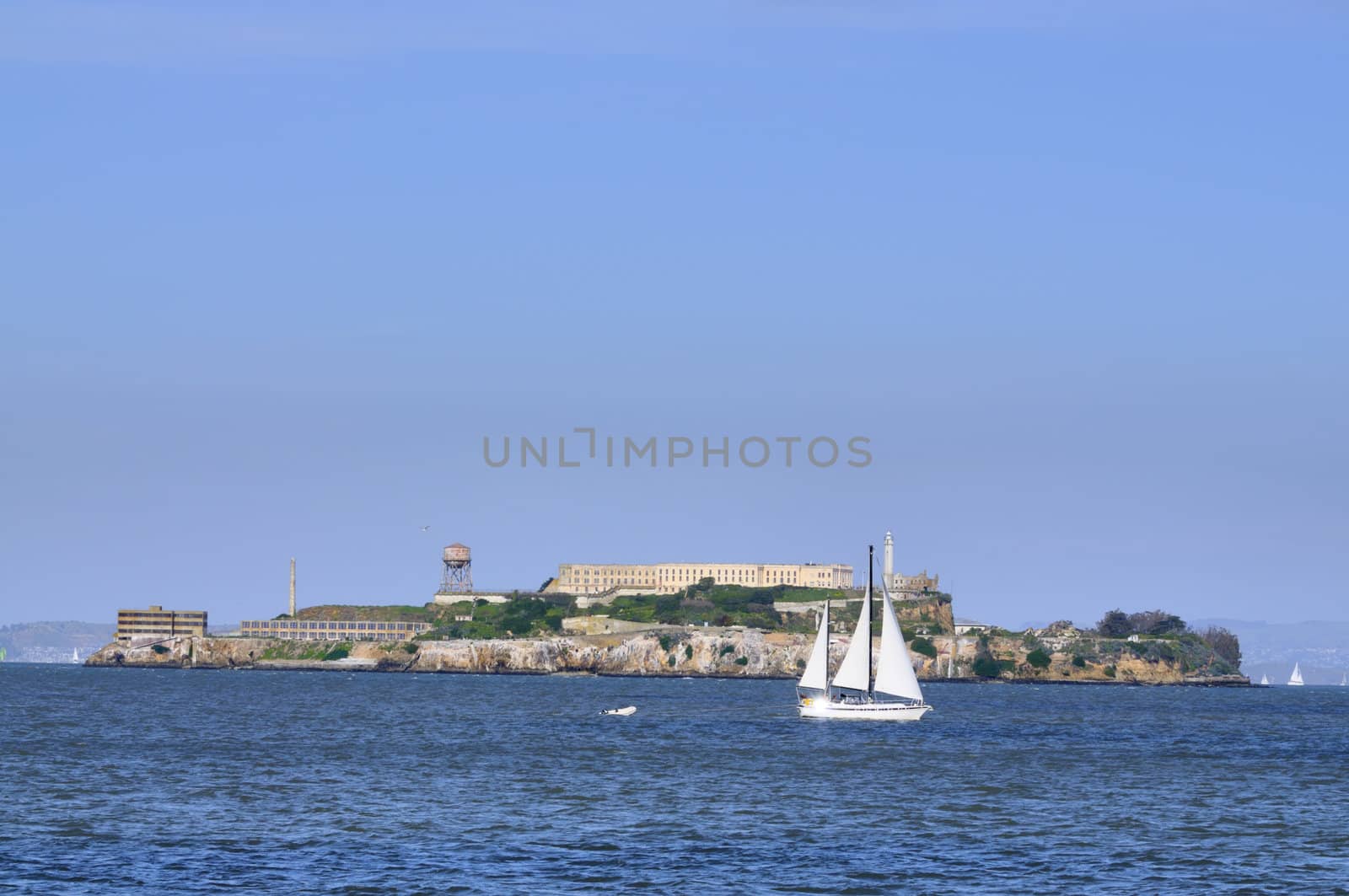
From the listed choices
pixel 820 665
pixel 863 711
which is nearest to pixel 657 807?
pixel 863 711

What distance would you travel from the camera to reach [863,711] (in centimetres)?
12131

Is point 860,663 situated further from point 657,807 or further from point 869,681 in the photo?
point 657,807

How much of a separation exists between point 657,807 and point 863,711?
188ft

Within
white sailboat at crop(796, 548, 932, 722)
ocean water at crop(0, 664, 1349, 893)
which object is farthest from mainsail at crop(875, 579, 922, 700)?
ocean water at crop(0, 664, 1349, 893)

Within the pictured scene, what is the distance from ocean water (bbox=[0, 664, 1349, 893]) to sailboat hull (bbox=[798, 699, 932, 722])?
10.0 feet

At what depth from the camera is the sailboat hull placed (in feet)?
397

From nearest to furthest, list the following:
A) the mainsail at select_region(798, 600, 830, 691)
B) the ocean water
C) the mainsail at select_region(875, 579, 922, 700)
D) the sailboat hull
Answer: the ocean water → the sailboat hull → the mainsail at select_region(875, 579, 922, 700) → the mainsail at select_region(798, 600, 830, 691)

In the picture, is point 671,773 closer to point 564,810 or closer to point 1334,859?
point 564,810

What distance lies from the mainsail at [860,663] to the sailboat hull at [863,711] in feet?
4.62

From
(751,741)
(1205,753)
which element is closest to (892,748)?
(751,741)

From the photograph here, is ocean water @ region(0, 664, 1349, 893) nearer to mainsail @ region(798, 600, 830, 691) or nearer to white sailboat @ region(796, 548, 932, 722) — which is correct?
white sailboat @ region(796, 548, 932, 722)

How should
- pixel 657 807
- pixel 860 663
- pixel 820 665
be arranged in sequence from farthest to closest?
pixel 820 665 < pixel 860 663 < pixel 657 807

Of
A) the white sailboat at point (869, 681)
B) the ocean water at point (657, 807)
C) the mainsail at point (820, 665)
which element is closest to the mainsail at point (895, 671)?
the white sailboat at point (869, 681)

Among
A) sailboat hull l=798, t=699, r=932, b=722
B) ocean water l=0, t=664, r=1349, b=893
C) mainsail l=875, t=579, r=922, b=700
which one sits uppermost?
mainsail l=875, t=579, r=922, b=700
